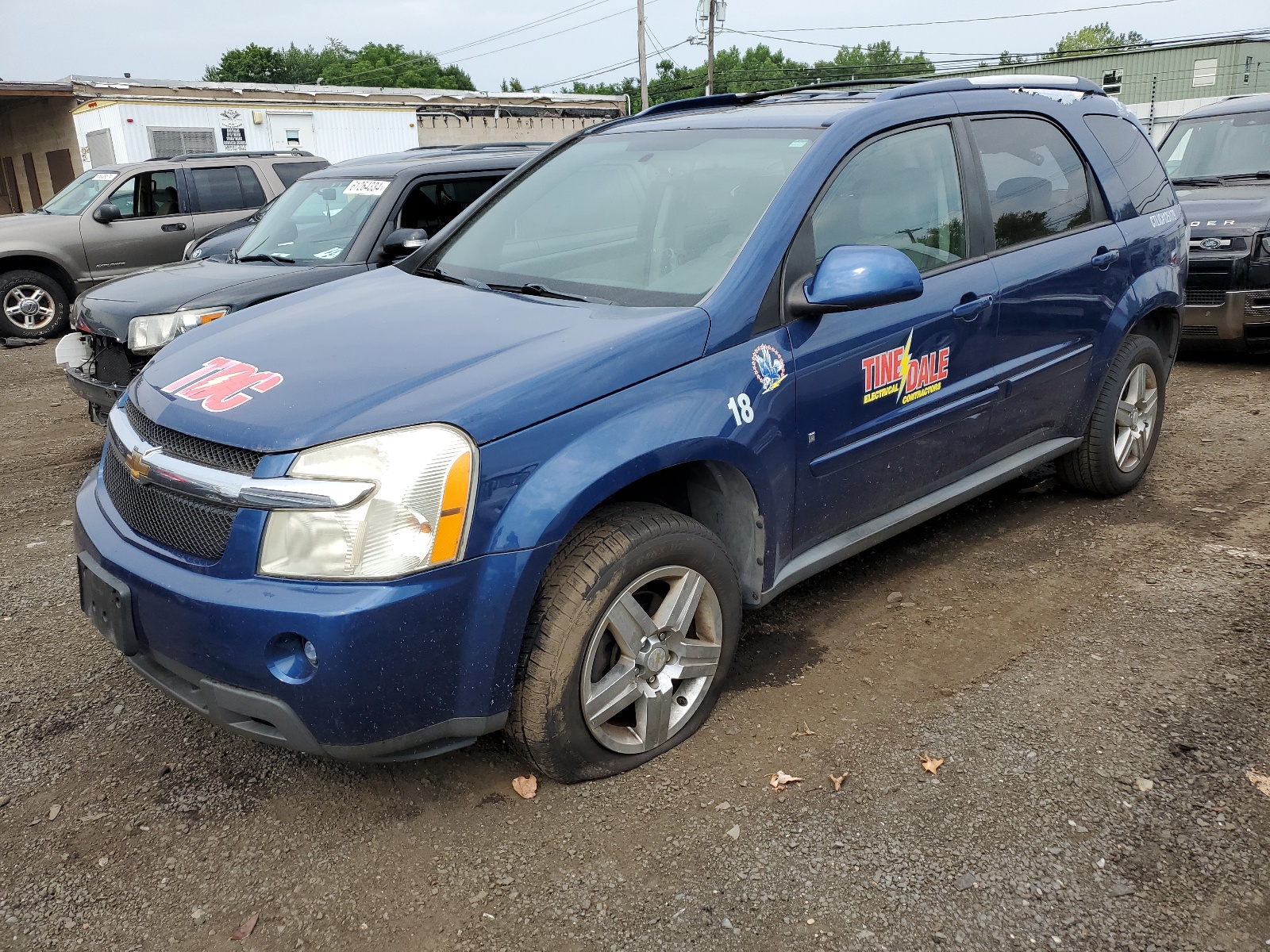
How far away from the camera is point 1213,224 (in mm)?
7297

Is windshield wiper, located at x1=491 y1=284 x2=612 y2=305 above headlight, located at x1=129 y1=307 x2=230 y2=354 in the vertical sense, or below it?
above

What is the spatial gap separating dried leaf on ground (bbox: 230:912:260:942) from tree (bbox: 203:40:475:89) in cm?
8141

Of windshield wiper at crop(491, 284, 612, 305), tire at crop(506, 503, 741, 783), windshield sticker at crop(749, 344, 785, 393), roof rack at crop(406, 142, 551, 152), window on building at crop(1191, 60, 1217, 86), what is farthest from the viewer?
window on building at crop(1191, 60, 1217, 86)

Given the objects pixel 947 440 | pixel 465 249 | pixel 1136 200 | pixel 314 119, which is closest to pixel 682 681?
pixel 947 440

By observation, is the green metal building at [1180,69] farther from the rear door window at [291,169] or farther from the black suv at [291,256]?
the black suv at [291,256]

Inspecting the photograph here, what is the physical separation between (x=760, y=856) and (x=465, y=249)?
2410 mm

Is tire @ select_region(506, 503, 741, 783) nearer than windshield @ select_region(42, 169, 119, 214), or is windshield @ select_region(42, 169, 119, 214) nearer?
tire @ select_region(506, 503, 741, 783)

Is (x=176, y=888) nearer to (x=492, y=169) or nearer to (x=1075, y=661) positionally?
(x=1075, y=661)

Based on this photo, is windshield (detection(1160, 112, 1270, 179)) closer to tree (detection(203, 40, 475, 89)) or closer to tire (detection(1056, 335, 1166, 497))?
tire (detection(1056, 335, 1166, 497))

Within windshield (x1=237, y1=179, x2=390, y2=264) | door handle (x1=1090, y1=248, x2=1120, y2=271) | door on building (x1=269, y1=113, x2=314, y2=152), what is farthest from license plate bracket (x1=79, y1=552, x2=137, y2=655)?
door on building (x1=269, y1=113, x2=314, y2=152)

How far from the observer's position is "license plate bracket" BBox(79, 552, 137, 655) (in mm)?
2576

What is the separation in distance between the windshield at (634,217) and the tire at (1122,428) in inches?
82.6

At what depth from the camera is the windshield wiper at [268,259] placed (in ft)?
21.4

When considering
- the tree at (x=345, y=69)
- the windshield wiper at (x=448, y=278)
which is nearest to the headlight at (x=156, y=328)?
the windshield wiper at (x=448, y=278)
